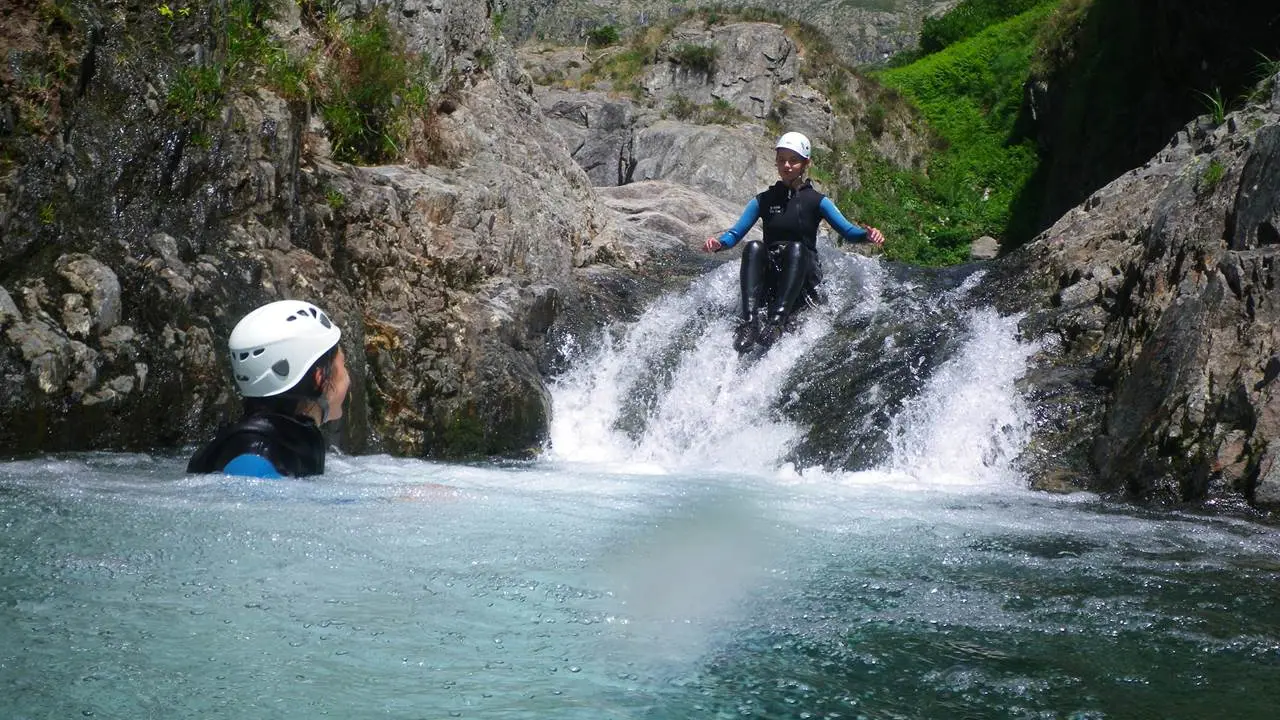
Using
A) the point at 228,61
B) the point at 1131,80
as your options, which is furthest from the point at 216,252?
the point at 1131,80

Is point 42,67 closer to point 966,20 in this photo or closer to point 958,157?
point 958,157

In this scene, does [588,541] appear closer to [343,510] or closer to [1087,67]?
[343,510]

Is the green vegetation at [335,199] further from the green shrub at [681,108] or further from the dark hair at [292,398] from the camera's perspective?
the green shrub at [681,108]

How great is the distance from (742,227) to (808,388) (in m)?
1.58

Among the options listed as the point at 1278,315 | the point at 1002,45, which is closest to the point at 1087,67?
the point at 1002,45

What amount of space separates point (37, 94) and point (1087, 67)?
1643 centimetres

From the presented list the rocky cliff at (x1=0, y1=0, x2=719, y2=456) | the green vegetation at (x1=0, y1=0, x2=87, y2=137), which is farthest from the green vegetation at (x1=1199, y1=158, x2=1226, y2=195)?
the green vegetation at (x1=0, y1=0, x2=87, y2=137)

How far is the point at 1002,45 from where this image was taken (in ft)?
80.7

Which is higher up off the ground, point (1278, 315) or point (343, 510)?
point (1278, 315)

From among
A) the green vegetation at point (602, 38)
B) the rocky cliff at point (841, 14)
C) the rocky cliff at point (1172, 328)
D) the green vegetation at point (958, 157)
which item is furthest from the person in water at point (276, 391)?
the rocky cliff at point (841, 14)

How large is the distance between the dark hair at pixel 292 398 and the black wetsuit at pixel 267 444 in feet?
0.14

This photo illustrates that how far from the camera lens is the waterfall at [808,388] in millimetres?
7266

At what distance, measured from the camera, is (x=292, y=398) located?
12.5ft

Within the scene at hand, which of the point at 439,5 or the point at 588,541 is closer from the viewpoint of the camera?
the point at 588,541
